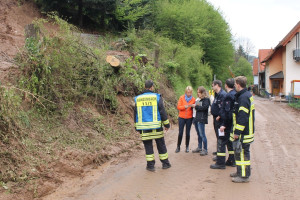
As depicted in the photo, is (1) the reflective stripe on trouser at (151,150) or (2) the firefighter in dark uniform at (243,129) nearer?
(2) the firefighter in dark uniform at (243,129)

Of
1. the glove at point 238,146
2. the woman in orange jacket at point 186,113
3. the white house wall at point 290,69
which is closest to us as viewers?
the glove at point 238,146

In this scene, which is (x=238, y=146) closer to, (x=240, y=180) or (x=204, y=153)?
(x=240, y=180)

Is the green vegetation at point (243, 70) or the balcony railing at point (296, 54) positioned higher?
the green vegetation at point (243, 70)

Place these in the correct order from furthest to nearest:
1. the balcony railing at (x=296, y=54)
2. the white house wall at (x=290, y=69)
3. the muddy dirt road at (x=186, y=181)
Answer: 1. the white house wall at (x=290, y=69)
2. the balcony railing at (x=296, y=54)
3. the muddy dirt road at (x=186, y=181)

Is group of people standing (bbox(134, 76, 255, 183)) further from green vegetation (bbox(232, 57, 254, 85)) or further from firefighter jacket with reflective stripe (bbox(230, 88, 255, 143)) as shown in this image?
green vegetation (bbox(232, 57, 254, 85))

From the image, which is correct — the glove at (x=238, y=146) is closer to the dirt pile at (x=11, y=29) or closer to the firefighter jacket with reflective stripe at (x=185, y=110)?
the firefighter jacket with reflective stripe at (x=185, y=110)

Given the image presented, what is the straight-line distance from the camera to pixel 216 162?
266 inches

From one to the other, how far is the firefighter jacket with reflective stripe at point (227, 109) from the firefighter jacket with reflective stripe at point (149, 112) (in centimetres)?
130

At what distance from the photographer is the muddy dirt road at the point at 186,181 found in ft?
16.7

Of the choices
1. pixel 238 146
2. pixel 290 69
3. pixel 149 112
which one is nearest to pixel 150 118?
pixel 149 112

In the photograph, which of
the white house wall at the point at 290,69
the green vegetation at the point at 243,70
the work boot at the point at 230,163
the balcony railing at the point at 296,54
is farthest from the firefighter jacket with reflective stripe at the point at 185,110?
the green vegetation at the point at 243,70

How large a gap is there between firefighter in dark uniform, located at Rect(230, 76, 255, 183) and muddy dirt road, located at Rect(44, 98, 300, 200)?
0.25m

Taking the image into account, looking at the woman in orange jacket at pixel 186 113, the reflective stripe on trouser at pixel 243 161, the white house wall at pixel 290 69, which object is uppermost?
the white house wall at pixel 290 69

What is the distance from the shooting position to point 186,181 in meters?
5.79
